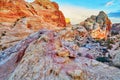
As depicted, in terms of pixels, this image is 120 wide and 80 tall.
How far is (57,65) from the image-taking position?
11.9 metres

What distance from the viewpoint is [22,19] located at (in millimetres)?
39438

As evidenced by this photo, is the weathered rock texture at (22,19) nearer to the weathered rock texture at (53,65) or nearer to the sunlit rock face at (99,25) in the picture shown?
the weathered rock texture at (53,65)

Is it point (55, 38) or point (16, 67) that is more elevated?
point (55, 38)

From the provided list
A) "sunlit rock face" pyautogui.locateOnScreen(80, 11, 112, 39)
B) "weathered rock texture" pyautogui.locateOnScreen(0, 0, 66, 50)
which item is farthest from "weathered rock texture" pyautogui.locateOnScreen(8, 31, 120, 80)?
"sunlit rock face" pyautogui.locateOnScreen(80, 11, 112, 39)

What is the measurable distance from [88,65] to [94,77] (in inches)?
47.1

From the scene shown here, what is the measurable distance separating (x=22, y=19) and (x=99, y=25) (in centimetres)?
7423

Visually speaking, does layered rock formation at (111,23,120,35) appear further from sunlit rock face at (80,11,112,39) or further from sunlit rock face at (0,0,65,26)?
sunlit rock face at (0,0,65,26)

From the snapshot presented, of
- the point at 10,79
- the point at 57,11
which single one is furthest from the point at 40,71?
the point at 57,11

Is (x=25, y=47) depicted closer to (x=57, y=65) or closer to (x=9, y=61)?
(x=9, y=61)

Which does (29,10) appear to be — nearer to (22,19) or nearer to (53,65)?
(22,19)

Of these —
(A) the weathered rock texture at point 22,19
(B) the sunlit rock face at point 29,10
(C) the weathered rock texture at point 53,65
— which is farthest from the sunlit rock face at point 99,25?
(C) the weathered rock texture at point 53,65

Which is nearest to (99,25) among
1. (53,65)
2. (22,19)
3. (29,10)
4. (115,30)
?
(115,30)

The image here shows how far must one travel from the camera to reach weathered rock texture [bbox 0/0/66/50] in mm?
34816

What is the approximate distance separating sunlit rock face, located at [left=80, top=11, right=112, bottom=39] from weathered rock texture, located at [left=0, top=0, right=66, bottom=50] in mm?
44577
